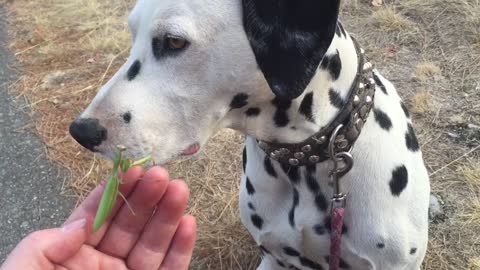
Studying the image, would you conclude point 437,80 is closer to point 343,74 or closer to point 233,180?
point 233,180

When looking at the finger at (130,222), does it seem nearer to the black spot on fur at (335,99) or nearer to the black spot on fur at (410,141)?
the black spot on fur at (335,99)

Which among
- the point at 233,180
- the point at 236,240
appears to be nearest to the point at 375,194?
the point at 236,240

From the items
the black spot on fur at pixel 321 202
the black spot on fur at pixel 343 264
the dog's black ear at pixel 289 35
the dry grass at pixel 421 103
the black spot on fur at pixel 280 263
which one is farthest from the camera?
the dry grass at pixel 421 103

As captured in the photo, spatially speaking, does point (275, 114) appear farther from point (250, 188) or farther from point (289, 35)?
point (250, 188)

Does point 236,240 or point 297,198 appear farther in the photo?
point 236,240

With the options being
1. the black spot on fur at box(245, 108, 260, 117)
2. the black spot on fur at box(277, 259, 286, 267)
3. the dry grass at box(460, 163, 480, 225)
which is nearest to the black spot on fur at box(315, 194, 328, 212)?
the black spot on fur at box(245, 108, 260, 117)

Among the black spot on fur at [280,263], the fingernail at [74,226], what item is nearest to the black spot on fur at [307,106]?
the fingernail at [74,226]
